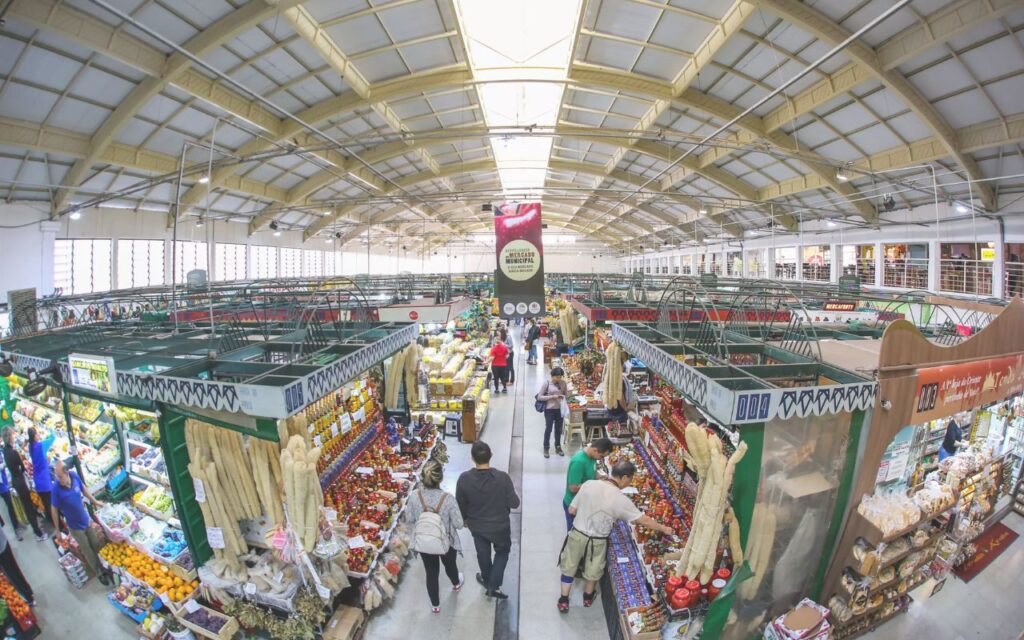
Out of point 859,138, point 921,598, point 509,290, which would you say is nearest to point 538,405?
point 509,290

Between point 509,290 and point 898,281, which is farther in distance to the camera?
point 898,281

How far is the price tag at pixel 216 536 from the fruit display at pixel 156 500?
4.33 ft

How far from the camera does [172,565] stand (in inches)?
175

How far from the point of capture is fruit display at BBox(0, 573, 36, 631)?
416cm

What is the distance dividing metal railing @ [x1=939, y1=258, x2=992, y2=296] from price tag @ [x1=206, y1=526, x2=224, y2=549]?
62.2 ft

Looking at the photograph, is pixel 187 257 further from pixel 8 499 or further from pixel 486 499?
pixel 486 499

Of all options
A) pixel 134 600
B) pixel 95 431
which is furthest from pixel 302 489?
pixel 95 431

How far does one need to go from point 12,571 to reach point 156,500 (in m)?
1.25

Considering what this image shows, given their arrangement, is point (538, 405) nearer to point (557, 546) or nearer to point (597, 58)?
point (557, 546)

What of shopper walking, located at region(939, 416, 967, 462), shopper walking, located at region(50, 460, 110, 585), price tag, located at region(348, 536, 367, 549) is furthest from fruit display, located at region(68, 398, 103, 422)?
shopper walking, located at region(939, 416, 967, 462)

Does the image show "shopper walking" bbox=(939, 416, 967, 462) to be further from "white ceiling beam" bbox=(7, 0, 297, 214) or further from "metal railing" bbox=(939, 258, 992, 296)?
"white ceiling beam" bbox=(7, 0, 297, 214)

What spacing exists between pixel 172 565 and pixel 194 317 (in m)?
6.39

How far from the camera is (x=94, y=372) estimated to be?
4.14 m

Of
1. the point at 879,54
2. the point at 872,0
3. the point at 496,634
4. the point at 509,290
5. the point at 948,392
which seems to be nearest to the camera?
the point at 948,392
